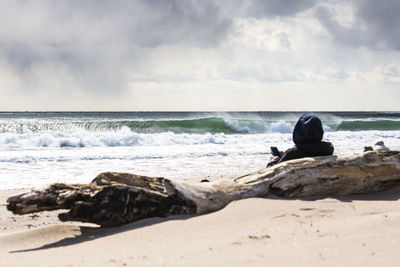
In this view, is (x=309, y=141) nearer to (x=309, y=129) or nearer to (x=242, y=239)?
(x=309, y=129)

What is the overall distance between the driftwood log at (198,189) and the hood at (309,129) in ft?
1.16

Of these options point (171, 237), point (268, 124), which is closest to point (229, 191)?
point (171, 237)

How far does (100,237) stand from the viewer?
131 inches

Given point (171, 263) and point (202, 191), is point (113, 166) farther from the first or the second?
point (171, 263)

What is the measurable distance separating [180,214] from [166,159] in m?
7.35

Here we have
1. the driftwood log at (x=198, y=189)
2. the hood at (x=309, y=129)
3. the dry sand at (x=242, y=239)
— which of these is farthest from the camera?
the hood at (x=309, y=129)

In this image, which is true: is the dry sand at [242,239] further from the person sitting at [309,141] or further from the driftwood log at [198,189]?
the person sitting at [309,141]

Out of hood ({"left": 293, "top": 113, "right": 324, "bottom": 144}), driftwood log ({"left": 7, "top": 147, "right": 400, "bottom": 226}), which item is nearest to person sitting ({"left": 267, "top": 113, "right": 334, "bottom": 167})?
hood ({"left": 293, "top": 113, "right": 324, "bottom": 144})

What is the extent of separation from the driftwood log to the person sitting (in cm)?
27

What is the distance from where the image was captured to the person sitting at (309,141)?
4.61 metres

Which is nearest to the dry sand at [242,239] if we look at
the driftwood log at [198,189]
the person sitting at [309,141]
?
the driftwood log at [198,189]

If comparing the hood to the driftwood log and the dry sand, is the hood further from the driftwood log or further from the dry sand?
the dry sand

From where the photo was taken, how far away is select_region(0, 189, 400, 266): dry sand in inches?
97.0

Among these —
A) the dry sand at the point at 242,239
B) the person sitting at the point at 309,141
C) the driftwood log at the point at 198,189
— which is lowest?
the dry sand at the point at 242,239
